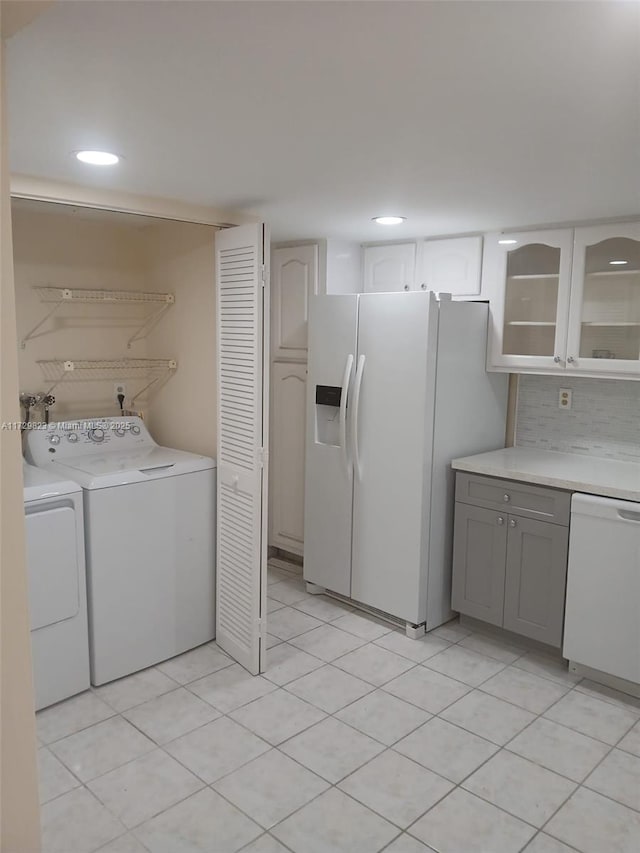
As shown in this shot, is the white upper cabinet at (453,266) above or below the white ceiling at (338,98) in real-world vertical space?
below

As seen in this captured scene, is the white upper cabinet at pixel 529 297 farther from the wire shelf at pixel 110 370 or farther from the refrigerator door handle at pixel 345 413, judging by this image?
the wire shelf at pixel 110 370

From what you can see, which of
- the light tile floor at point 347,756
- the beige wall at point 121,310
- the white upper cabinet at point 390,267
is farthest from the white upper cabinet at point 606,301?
the beige wall at point 121,310

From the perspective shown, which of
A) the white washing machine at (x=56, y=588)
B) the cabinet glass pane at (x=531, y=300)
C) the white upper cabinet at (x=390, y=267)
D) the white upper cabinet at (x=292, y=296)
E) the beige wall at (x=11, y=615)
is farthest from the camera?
the white upper cabinet at (x=292, y=296)

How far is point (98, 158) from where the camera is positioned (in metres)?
2.13

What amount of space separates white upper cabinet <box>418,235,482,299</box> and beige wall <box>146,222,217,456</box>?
1.24 m

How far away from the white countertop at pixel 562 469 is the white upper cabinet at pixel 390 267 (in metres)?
1.12

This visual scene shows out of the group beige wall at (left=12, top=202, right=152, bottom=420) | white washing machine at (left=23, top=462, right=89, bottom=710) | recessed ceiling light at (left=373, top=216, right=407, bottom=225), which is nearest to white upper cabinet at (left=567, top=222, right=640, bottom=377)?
recessed ceiling light at (left=373, top=216, right=407, bottom=225)

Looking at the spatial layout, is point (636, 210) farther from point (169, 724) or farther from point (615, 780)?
point (169, 724)

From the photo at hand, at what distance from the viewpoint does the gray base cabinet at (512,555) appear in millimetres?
3020

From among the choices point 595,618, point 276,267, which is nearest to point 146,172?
point 276,267

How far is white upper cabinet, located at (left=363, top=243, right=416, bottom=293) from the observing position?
3795 millimetres

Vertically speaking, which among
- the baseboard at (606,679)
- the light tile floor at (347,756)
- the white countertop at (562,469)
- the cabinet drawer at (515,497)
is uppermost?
the white countertop at (562,469)

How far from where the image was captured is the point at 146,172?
2.30 metres

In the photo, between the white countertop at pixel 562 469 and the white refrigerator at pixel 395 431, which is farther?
the white refrigerator at pixel 395 431
